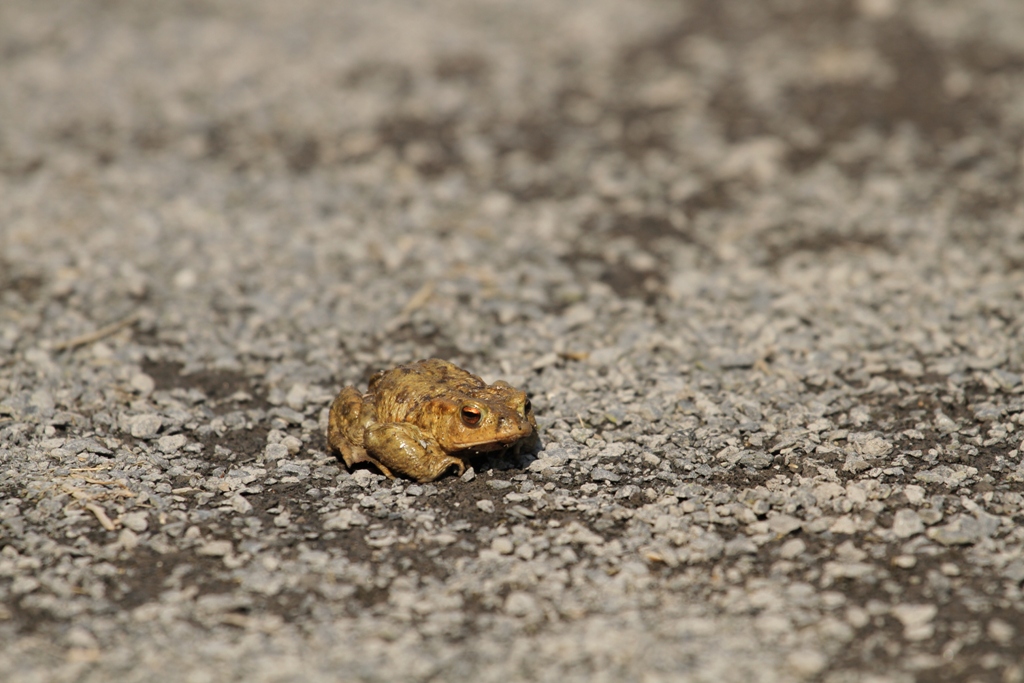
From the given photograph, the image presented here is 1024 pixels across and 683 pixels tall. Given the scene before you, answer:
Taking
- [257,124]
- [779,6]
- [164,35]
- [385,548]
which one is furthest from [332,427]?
[779,6]

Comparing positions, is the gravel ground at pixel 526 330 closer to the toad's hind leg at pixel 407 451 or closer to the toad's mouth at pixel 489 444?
the toad's hind leg at pixel 407 451

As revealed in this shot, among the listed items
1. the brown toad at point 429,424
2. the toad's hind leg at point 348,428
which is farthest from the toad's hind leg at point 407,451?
the toad's hind leg at point 348,428

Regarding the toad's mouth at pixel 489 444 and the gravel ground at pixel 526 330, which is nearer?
the gravel ground at pixel 526 330

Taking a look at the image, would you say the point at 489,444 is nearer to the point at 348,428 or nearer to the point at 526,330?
the point at 348,428

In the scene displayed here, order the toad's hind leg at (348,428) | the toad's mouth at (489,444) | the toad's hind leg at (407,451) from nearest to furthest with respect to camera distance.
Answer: the toad's mouth at (489,444) → the toad's hind leg at (407,451) → the toad's hind leg at (348,428)

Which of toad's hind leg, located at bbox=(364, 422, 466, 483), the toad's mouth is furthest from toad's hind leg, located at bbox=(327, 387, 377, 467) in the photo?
the toad's mouth

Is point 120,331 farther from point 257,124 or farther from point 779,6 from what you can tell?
point 779,6
